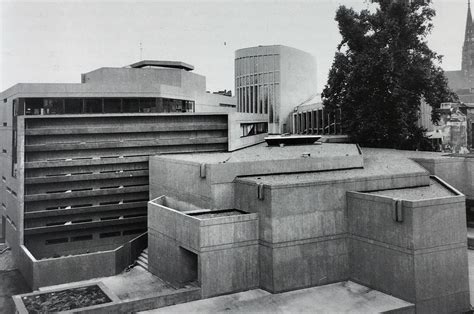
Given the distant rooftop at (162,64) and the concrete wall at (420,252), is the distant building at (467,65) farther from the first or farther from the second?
the concrete wall at (420,252)

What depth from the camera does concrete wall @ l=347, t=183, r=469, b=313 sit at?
2081cm

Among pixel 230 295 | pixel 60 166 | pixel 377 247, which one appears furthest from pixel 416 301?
pixel 60 166

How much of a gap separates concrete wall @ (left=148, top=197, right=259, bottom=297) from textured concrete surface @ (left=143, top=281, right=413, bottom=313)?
2.57 ft

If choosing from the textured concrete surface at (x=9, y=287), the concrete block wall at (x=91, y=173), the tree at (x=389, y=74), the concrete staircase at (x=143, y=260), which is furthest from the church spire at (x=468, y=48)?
the textured concrete surface at (x=9, y=287)

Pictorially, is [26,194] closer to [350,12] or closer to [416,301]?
[416,301]

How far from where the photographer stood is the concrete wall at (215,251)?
22047 mm

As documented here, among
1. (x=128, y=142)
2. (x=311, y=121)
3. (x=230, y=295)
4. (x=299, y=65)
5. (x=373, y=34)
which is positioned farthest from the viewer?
(x=299, y=65)

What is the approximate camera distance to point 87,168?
3409 cm

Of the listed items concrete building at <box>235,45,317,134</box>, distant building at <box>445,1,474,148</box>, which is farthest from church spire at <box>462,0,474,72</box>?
concrete building at <box>235,45,317,134</box>

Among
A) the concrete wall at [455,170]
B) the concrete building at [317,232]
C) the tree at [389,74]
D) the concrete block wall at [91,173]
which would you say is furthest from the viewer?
the tree at [389,74]

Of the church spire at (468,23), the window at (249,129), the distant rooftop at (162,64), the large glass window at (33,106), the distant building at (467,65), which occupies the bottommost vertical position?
the window at (249,129)

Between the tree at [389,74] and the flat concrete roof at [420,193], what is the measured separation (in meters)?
17.1

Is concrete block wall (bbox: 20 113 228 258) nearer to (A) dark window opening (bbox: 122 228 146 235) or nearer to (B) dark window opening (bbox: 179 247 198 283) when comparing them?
(A) dark window opening (bbox: 122 228 146 235)

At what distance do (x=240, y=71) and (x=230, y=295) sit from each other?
58.7 m
